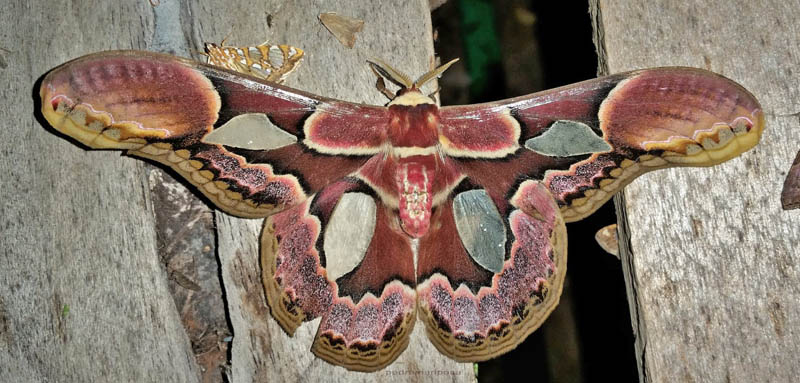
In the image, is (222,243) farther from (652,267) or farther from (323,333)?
(652,267)

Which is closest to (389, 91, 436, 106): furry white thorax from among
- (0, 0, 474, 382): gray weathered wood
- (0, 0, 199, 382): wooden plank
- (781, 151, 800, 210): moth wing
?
(0, 0, 474, 382): gray weathered wood

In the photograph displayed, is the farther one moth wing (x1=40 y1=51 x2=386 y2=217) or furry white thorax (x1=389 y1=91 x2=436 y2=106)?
furry white thorax (x1=389 y1=91 x2=436 y2=106)

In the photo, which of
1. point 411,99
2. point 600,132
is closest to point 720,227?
point 600,132

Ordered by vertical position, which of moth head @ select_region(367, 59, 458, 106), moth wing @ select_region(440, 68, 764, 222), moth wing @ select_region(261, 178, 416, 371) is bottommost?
moth wing @ select_region(261, 178, 416, 371)

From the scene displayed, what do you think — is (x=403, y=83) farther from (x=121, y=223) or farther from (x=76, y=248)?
→ (x=76, y=248)

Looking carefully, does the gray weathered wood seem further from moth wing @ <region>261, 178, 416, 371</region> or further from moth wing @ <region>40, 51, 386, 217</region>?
moth wing @ <region>40, 51, 386, 217</region>

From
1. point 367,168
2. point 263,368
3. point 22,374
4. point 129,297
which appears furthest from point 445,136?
point 22,374

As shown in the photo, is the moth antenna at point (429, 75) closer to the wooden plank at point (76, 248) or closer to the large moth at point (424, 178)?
the large moth at point (424, 178)
